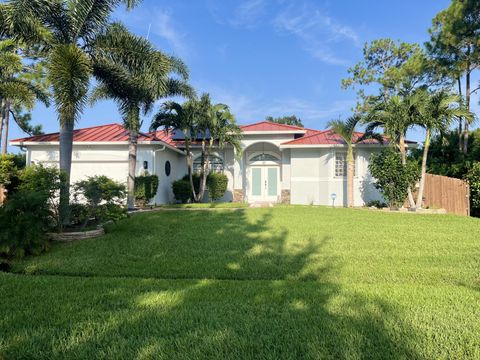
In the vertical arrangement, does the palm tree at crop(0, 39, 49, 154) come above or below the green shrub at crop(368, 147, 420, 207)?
Result: above

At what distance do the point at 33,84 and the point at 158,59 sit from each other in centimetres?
1194

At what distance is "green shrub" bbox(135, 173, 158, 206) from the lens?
16.5 meters

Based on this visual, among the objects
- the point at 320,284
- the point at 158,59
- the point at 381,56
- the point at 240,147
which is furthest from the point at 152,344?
the point at 381,56

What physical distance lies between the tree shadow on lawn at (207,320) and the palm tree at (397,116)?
35.8 ft

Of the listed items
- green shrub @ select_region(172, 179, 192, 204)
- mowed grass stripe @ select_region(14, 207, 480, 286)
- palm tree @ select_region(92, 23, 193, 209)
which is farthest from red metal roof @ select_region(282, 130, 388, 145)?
palm tree @ select_region(92, 23, 193, 209)

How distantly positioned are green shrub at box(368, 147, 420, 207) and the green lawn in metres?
6.61

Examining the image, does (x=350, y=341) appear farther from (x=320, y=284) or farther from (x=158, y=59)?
(x=158, y=59)

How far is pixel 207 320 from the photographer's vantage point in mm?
3533

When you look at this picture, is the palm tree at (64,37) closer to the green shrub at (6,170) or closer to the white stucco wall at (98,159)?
the green shrub at (6,170)

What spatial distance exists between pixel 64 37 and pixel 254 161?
44.7 ft

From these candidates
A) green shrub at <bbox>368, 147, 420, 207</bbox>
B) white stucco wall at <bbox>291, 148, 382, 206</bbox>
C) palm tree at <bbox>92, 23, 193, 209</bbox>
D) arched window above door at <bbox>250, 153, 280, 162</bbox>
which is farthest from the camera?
arched window above door at <bbox>250, 153, 280, 162</bbox>

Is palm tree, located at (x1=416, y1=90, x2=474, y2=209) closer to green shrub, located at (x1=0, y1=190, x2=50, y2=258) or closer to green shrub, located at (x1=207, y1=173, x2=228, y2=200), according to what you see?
green shrub, located at (x1=207, y1=173, x2=228, y2=200)

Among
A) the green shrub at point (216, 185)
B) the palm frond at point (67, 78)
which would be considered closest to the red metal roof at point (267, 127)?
the green shrub at point (216, 185)

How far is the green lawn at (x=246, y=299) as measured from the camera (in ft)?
9.78
